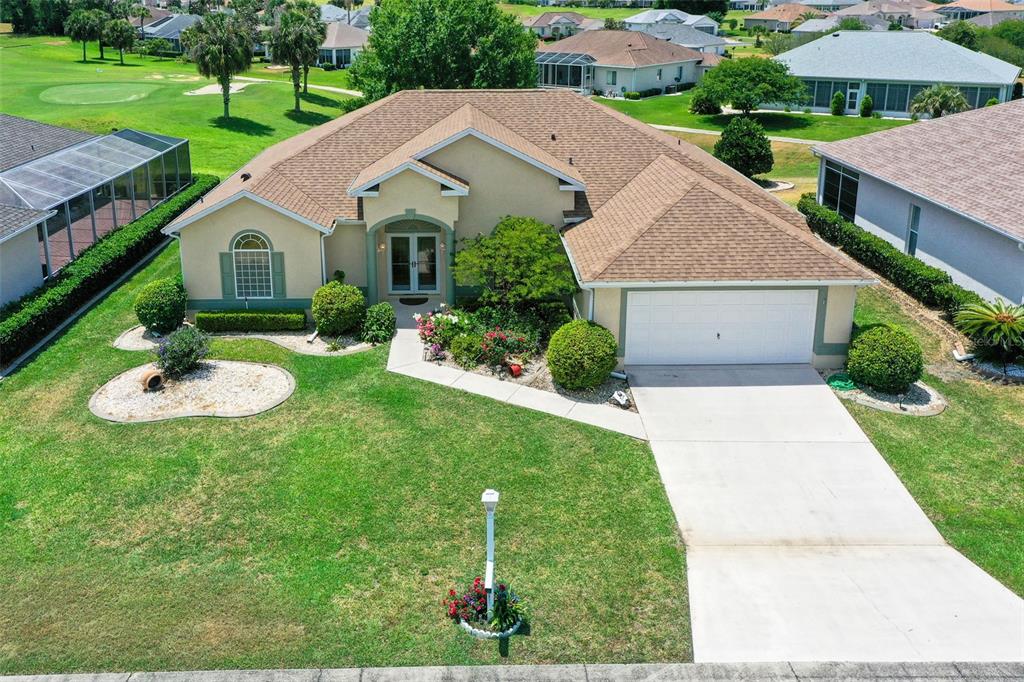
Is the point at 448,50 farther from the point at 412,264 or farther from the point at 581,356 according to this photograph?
the point at 581,356

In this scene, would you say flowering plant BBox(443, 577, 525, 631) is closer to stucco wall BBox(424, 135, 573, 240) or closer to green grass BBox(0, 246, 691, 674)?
green grass BBox(0, 246, 691, 674)

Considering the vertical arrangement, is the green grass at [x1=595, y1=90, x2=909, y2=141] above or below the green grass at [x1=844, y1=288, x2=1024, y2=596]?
above

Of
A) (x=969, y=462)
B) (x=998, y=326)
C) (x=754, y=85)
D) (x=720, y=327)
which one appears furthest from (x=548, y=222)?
(x=754, y=85)

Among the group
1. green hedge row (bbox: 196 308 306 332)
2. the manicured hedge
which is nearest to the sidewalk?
green hedge row (bbox: 196 308 306 332)

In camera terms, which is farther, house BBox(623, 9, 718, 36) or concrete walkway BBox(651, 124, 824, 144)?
house BBox(623, 9, 718, 36)

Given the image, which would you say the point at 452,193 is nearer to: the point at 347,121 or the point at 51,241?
the point at 347,121
